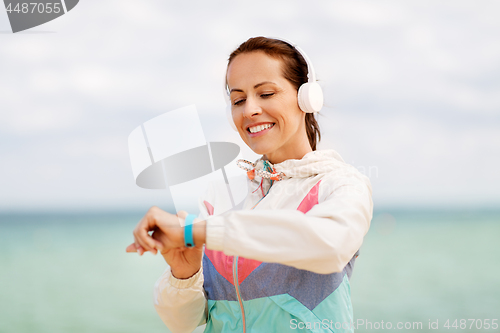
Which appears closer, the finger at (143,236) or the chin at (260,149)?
the finger at (143,236)

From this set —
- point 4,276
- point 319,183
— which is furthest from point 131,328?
point 319,183

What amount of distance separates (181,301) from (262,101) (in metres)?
1.03

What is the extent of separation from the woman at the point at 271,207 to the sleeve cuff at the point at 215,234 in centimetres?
15

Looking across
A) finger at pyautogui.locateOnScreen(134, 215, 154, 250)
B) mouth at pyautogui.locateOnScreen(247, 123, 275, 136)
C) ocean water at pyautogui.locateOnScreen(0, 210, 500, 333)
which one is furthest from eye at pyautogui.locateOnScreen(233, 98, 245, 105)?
ocean water at pyautogui.locateOnScreen(0, 210, 500, 333)

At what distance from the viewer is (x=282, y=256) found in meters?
1.11

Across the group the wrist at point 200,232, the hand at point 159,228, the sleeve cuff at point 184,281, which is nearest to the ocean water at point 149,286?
the sleeve cuff at point 184,281

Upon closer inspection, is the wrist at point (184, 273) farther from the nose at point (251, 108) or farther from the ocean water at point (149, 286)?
the ocean water at point (149, 286)

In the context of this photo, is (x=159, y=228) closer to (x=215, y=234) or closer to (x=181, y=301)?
(x=215, y=234)

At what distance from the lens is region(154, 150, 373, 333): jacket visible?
1121mm

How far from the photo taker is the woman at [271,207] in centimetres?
160

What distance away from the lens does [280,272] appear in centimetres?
166

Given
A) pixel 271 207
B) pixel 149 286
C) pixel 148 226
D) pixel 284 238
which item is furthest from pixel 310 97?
pixel 149 286

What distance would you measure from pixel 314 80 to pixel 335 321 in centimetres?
111

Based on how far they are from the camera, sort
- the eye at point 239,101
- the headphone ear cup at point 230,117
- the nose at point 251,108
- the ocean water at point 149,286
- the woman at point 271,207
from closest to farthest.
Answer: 1. the woman at point 271,207
2. the nose at point 251,108
3. the eye at point 239,101
4. the headphone ear cup at point 230,117
5. the ocean water at point 149,286
